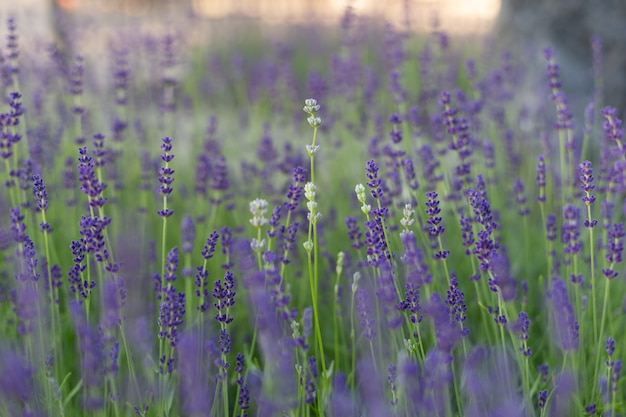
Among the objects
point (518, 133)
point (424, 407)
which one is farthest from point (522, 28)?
point (424, 407)

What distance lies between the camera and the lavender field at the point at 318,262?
1821mm

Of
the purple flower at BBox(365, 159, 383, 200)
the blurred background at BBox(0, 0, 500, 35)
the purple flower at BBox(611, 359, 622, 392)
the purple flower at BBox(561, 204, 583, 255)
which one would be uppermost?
the blurred background at BBox(0, 0, 500, 35)

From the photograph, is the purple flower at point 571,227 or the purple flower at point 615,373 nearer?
the purple flower at point 615,373

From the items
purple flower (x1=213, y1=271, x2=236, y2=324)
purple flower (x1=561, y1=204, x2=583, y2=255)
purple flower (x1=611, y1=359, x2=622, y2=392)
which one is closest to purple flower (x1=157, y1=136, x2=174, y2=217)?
purple flower (x1=213, y1=271, x2=236, y2=324)

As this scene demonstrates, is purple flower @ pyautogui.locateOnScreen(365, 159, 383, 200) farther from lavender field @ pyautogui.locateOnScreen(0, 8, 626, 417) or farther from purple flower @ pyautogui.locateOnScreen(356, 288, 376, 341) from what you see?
purple flower @ pyautogui.locateOnScreen(356, 288, 376, 341)

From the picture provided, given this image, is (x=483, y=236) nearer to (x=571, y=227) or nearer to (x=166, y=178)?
(x=571, y=227)

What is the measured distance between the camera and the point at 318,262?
333cm

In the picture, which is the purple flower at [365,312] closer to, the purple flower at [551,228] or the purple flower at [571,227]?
the purple flower at [571,227]

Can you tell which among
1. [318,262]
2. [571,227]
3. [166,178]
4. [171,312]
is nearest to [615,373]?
[571,227]

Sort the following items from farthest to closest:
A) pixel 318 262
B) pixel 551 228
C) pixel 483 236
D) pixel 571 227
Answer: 1. pixel 318 262
2. pixel 551 228
3. pixel 571 227
4. pixel 483 236

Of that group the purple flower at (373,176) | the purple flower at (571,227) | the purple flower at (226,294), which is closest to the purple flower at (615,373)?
the purple flower at (571,227)

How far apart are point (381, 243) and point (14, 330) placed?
4.46 feet

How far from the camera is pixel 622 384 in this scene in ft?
7.90

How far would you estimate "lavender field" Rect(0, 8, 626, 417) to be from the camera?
1.82 m
